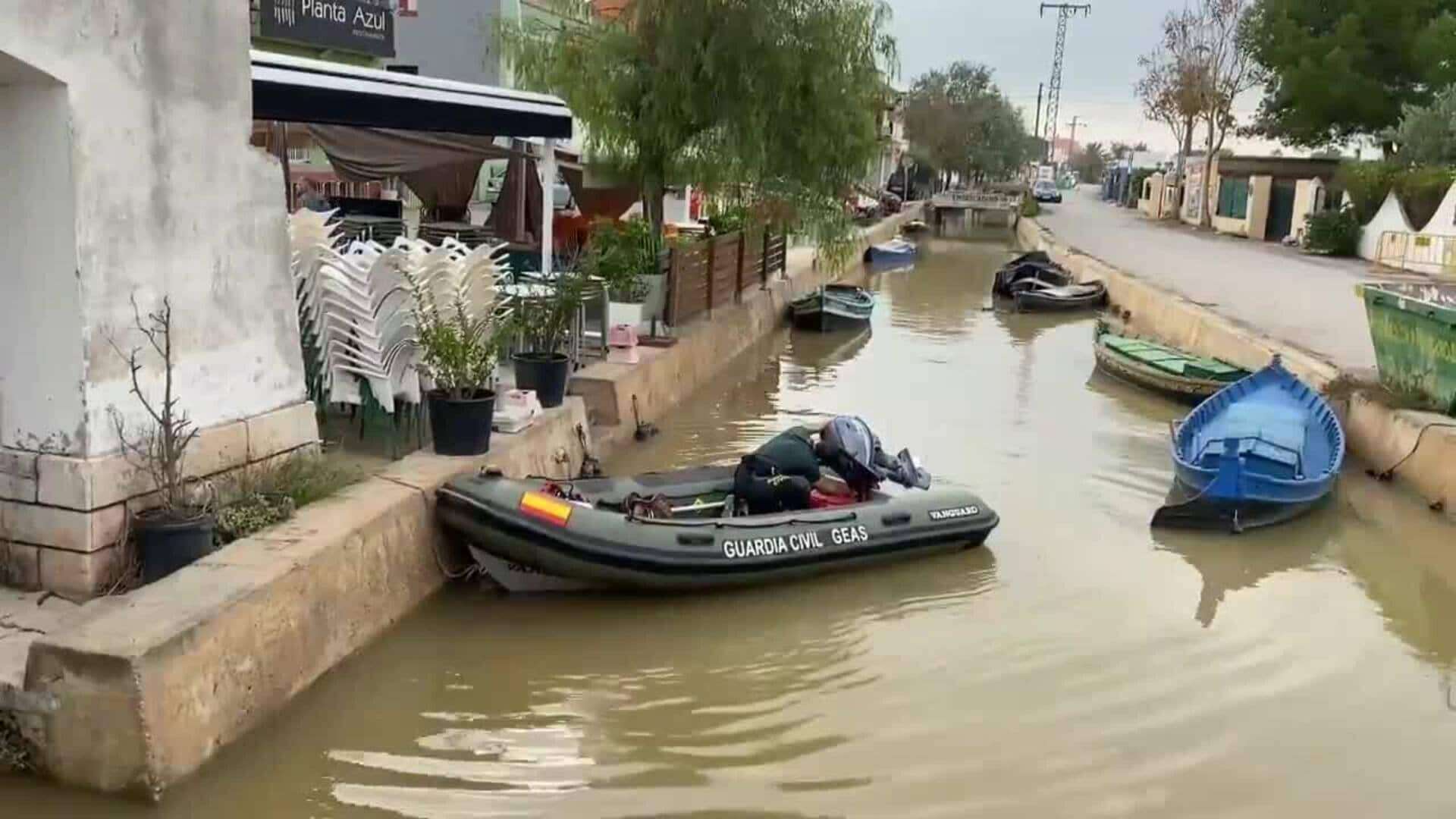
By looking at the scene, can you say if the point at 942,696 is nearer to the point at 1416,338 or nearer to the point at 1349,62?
the point at 1416,338

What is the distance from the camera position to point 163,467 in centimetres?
534

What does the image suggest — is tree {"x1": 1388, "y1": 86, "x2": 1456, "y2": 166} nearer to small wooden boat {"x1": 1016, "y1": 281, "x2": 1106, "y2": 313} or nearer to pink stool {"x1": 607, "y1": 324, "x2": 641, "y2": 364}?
small wooden boat {"x1": 1016, "y1": 281, "x2": 1106, "y2": 313}

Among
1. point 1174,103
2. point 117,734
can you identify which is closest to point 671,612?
point 117,734

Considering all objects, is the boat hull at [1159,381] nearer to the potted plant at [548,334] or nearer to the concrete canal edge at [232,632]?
the potted plant at [548,334]

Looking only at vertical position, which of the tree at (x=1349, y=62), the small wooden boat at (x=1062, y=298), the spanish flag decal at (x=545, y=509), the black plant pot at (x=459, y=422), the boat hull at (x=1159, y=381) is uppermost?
the tree at (x=1349, y=62)

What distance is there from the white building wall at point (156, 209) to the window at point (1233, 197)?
37925mm

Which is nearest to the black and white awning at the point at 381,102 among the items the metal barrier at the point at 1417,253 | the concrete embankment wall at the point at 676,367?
the concrete embankment wall at the point at 676,367

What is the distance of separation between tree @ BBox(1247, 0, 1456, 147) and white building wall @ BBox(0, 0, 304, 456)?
35.3m

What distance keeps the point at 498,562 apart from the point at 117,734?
255cm

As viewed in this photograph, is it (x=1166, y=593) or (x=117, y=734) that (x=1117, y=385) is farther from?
(x=117, y=734)

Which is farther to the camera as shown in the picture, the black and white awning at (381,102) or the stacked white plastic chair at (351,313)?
the black and white awning at (381,102)

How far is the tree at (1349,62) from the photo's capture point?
35.7 m

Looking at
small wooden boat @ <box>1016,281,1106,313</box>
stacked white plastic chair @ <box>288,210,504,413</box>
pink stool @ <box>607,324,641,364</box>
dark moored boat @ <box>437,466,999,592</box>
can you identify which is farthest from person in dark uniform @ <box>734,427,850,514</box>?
small wooden boat @ <box>1016,281,1106,313</box>

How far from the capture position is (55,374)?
205 inches
